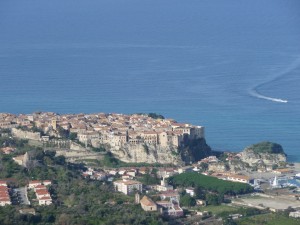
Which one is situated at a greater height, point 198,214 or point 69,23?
point 69,23

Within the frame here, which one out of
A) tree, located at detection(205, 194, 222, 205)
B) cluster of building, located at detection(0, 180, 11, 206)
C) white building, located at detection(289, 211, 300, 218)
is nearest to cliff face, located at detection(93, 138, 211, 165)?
tree, located at detection(205, 194, 222, 205)

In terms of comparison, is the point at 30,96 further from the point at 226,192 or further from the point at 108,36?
the point at 108,36

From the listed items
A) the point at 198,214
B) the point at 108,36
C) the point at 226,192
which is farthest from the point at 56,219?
the point at 108,36

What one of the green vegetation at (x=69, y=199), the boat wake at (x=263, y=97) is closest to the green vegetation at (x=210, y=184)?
the green vegetation at (x=69, y=199)

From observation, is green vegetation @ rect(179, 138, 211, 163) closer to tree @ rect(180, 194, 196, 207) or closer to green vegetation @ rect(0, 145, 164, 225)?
green vegetation @ rect(0, 145, 164, 225)

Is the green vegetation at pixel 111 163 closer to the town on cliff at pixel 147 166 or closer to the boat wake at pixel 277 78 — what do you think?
the town on cliff at pixel 147 166

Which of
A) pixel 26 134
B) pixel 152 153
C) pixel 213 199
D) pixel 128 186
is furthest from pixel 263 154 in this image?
pixel 26 134

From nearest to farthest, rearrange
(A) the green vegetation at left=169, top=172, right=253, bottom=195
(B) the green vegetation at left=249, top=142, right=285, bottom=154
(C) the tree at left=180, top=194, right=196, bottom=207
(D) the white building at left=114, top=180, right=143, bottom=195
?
1. (C) the tree at left=180, top=194, right=196, bottom=207
2. (D) the white building at left=114, top=180, right=143, bottom=195
3. (A) the green vegetation at left=169, top=172, right=253, bottom=195
4. (B) the green vegetation at left=249, top=142, right=285, bottom=154
